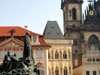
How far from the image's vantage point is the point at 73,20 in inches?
3241

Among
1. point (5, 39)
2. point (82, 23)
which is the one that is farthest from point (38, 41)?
point (82, 23)

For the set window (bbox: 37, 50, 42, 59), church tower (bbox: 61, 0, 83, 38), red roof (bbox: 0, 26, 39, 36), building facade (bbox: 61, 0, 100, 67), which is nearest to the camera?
window (bbox: 37, 50, 42, 59)

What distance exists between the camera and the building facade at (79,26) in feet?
254

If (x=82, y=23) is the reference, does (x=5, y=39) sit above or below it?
below

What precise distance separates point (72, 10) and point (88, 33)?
8.93m

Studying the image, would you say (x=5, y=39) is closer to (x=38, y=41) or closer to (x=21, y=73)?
(x=38, y=41)

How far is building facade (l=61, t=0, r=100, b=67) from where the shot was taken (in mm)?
77512

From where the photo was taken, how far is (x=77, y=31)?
79438mm

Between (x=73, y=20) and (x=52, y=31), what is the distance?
1958cm

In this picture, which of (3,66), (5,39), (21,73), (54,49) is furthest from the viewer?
(54,49)

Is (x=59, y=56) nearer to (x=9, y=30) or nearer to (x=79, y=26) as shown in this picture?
(x=9, y=30)

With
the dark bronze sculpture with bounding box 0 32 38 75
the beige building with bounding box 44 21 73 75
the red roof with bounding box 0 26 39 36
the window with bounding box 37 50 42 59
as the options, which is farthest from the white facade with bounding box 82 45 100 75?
the dark bronze sculpture with bounding box 0 32 38 75

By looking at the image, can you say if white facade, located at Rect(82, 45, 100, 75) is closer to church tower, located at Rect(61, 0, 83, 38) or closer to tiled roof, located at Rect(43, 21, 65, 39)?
tiled roof, located at Rect(43, 21, 65, 39)

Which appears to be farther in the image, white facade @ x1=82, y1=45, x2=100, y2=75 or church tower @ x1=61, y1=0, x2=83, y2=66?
church tower @ x1=61, y1=0, x2=83, y2=66
